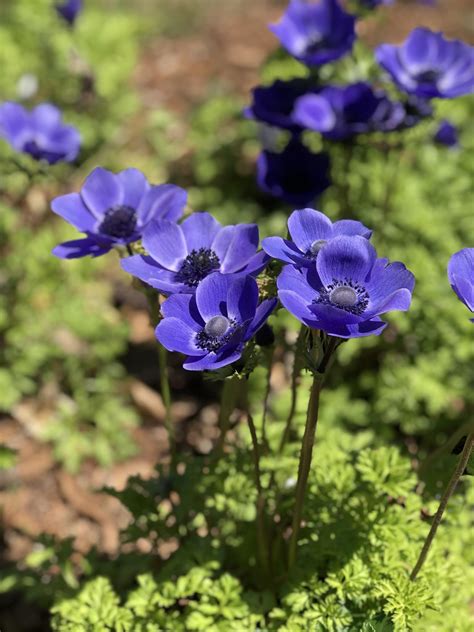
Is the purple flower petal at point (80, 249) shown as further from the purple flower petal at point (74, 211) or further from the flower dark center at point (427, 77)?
the flower dark center at point (427, 77)

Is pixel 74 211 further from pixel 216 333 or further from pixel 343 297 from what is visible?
pixel 343 297

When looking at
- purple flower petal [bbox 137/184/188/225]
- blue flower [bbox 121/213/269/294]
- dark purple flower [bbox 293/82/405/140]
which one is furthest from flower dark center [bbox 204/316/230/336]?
dark purple flower [bbox 293/82/405/140]

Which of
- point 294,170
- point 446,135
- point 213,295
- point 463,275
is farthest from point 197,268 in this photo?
point 446,135

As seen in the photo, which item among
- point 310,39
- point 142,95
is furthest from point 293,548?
point 142,95

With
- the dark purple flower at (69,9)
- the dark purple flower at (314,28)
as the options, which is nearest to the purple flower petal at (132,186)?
the dark purple flower at (314,28)

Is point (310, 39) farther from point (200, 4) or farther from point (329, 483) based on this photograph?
point (200, 4)
